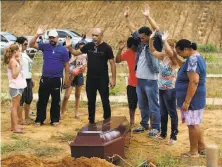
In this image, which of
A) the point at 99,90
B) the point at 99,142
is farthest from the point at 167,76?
the point at 99,142

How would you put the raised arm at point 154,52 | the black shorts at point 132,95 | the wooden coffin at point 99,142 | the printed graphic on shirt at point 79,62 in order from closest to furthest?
the wooden coffin at point 99,142 → the raised arm at point 154,52 → the black shorts at point 132,95 → the printed graphic on shirt at point 79,62

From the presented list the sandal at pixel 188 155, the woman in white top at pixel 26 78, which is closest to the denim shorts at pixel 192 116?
the sandal at pixel 188 155

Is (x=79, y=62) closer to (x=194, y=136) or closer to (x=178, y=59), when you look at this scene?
(x=178, y=59)

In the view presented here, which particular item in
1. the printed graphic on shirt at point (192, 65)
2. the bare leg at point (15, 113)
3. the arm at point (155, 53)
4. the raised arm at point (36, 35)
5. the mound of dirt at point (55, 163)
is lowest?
the mound of dirt at point (55, 163)

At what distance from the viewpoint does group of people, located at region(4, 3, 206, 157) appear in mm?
6656

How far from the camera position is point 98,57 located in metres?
8.48

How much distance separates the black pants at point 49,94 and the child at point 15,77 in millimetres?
541

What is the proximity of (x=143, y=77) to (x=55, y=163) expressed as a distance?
7.46 feet

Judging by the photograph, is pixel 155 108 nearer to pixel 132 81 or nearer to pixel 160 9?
pixel 132 81

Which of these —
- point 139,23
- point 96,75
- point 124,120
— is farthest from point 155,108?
point 139,23

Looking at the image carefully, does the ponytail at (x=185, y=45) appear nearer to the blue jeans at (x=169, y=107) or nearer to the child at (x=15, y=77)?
the blue jeans at (x=169, y=107)

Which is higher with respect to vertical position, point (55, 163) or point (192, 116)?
point (192, 116)

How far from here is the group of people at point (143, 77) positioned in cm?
666

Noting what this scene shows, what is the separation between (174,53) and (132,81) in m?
1.51
